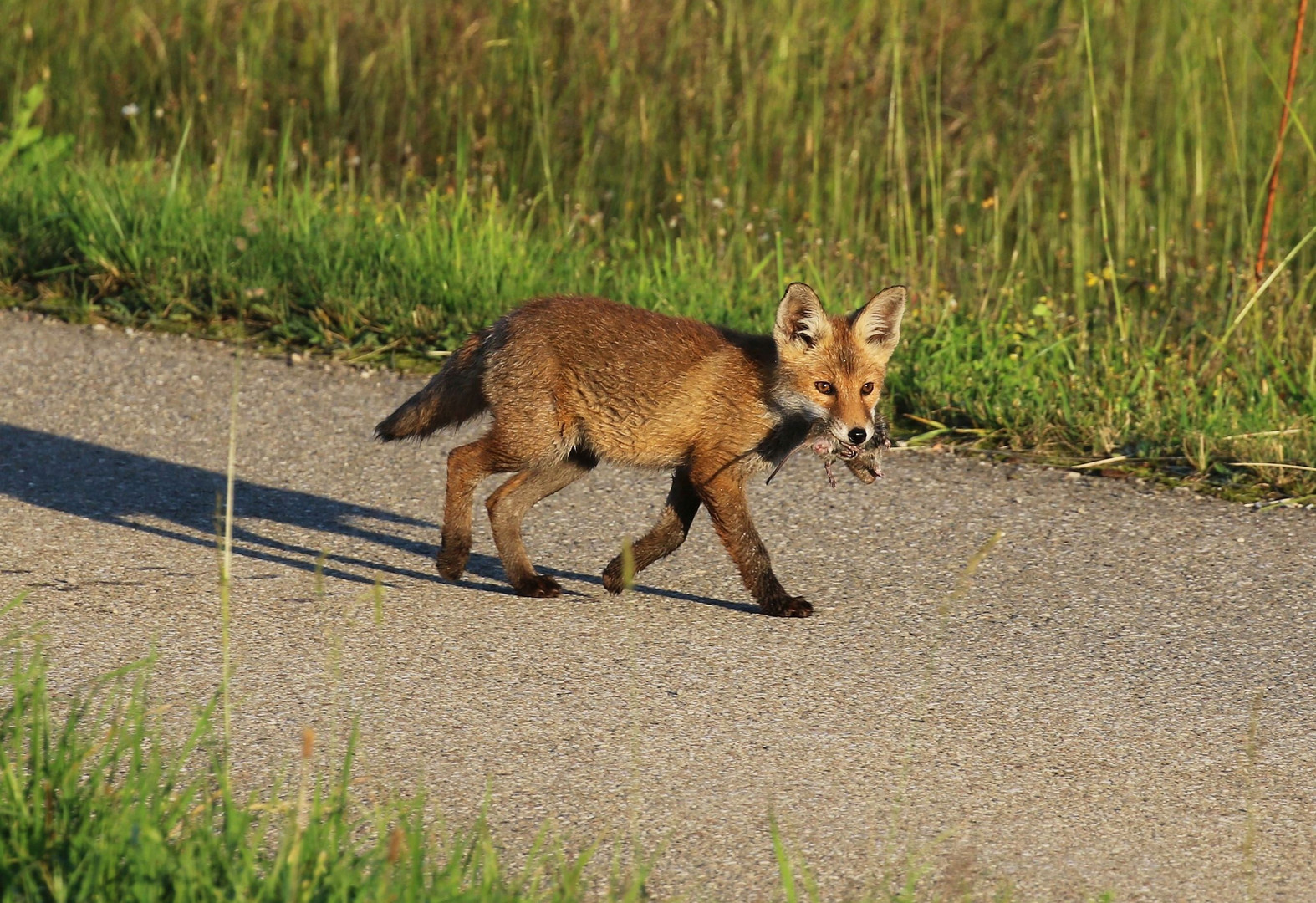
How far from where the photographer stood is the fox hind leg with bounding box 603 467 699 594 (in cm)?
543

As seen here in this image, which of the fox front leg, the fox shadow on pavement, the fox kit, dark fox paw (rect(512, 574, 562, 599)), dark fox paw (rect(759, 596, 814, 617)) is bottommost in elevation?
the fox shadow on pavement

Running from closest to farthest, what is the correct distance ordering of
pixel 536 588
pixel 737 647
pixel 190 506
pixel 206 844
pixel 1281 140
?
pixel 206 844 < pixel 737 647 < pixel 536 588 < pixel 190 506 < pixel 1281 140

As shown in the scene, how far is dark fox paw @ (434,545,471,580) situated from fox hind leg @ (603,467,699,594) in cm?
45

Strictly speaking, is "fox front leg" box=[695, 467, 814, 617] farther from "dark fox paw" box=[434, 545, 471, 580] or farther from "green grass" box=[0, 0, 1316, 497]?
"green grass" box=[0, 0, 1316, 497]

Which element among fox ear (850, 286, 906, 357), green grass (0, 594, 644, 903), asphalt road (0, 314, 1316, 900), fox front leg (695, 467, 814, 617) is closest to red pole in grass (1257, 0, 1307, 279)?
asphalt road (0, 314, 1316, 900)

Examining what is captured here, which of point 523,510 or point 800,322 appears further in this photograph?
point 523,510

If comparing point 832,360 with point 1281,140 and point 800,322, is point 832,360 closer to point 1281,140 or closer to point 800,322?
point 800,322

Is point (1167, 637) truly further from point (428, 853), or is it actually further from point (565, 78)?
point (565, 78)

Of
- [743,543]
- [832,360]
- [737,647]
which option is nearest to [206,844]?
[737,647]

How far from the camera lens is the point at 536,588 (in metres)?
5.33

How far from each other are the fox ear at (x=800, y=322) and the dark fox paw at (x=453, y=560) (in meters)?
1.20

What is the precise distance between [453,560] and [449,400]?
59 cm

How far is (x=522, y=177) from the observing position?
31.3 ft

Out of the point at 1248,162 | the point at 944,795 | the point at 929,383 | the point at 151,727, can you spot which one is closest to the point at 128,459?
the point at 151,727
